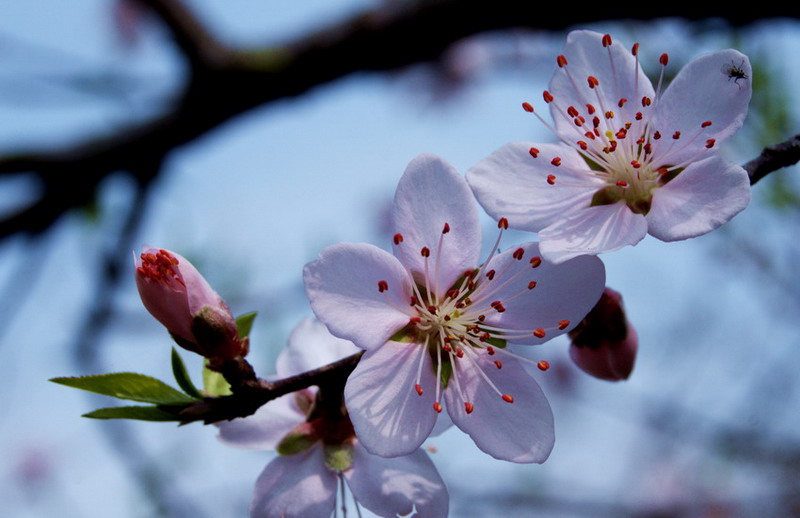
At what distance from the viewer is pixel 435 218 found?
3.66 ft

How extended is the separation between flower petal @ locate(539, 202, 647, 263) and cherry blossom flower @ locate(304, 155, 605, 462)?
0.03 meters

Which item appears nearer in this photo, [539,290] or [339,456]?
[539,290]

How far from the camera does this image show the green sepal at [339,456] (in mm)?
1204

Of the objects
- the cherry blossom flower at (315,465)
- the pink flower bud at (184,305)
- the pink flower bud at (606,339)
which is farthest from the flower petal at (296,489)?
the pink flower bud at (606,339)

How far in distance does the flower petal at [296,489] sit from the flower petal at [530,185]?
0.50 meters

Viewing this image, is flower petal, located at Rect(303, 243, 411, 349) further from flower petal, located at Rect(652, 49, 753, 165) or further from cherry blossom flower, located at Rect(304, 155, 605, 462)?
flower petal, located at Rect(652, 49, 753, 165)

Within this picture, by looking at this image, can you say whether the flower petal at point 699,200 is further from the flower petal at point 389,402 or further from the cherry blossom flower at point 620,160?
the flower petal at point 389,402

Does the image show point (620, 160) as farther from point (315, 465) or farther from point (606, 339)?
point (315, 465)

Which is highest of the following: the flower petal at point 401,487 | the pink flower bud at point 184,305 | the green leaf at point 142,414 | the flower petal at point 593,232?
the pink flower bud at point 184,305

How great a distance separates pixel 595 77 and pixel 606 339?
45 cm

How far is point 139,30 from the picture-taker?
195 inches

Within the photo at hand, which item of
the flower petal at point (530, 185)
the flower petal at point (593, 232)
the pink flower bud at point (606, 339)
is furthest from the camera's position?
the pink flower bud at point (606, 339)

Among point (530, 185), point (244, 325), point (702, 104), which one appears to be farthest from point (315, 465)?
point (702, 104)

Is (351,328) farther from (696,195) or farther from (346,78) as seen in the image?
(346,78)
